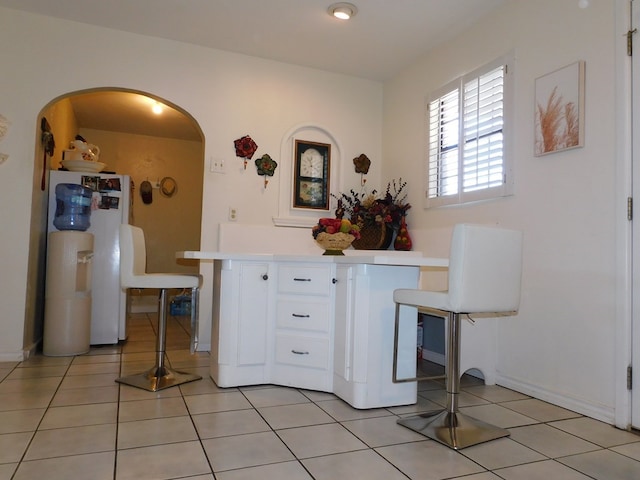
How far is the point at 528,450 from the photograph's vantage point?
1947mm

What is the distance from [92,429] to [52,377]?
110 centimetres

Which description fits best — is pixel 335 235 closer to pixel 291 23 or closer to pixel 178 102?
pixel 291 23

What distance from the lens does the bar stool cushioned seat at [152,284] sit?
265 cm

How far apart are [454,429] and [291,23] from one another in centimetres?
302

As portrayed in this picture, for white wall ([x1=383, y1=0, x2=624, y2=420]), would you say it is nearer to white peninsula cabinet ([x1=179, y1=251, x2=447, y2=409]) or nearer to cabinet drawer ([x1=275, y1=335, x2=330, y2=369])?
white peninsula cabinet ([x1=179, y1=251, x2=447, y2=409])

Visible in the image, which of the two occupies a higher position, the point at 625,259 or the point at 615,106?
the point at 615,106

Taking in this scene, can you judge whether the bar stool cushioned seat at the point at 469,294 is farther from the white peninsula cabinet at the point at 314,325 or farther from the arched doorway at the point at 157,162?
the arched doorway at the point at 157,162

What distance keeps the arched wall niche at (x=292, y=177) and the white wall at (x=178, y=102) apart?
0.05m

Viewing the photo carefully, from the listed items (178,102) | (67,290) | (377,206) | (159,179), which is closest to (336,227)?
(377,206)

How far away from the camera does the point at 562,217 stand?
2609mm

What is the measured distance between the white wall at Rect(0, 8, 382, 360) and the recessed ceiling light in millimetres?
1013

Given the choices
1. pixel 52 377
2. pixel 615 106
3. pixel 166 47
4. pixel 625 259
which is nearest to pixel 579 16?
pixel 615 106

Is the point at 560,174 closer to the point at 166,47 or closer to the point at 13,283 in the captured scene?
the point at 166,47

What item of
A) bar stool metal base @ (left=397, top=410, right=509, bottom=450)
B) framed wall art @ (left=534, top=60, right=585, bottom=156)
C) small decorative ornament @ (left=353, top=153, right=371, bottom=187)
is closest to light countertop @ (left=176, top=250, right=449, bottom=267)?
bar stool metal base @ (left=397, top=410, right=509, bottom=450)
